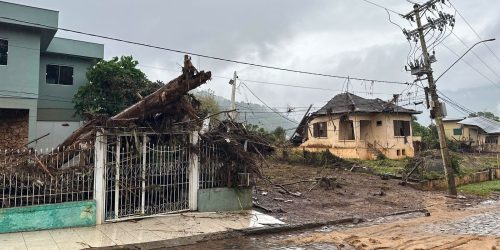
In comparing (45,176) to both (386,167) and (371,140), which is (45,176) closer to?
(386,167)

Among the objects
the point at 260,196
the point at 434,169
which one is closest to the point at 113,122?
the point at 260,196

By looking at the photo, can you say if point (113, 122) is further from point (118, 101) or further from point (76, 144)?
point (118, 101)

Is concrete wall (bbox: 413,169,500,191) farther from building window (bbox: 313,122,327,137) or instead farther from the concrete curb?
building window (bbox: 313,122,327,137)

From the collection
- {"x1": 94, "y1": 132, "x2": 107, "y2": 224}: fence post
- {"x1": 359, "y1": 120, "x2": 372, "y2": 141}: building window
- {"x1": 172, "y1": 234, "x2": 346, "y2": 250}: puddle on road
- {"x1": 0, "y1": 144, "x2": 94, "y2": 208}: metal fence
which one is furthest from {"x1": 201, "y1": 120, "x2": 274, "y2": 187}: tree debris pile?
{"x1": 359, "y1": 120, "x2": 372, "y2": 141}: building window

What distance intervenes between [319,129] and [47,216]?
31436mm

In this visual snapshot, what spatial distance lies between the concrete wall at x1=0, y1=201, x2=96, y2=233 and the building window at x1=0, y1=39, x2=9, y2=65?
1354cm

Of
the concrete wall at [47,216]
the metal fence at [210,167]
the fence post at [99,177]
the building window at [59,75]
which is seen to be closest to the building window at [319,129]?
the building window at [59,75]

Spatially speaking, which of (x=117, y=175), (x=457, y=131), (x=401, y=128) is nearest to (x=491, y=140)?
(x=457, y=131)

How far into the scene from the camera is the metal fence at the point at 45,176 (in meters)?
8.43

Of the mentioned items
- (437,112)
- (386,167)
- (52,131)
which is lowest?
(386,167)

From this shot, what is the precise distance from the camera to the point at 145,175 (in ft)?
33.3

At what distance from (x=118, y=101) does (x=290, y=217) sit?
46.6ft

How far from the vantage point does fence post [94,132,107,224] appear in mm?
9312

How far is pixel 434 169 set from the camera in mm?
22438
